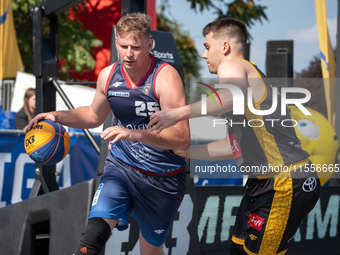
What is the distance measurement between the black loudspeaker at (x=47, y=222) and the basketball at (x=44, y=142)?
0.40 m

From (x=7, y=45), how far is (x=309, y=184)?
9215 mm

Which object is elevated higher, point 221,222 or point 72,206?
point 72,206

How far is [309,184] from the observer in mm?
2619

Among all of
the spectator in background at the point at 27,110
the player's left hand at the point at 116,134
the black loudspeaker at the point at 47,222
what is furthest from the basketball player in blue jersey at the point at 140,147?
the spectator in background at the point at 27,110

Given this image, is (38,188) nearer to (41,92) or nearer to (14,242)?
(14,242)

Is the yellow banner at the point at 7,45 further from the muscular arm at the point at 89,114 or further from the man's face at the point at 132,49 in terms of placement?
the man's face at the point at 132,49

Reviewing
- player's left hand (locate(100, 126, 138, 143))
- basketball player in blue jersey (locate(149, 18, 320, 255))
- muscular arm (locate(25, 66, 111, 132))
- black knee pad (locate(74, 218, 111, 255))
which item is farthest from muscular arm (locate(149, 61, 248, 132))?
muscular arm (locate(25, 66, 111, 132))

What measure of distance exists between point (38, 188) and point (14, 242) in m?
0.73

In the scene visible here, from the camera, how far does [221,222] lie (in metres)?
4.40

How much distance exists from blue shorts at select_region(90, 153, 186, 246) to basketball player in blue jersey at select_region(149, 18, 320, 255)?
0.67 m

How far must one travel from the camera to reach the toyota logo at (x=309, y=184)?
8.52ft

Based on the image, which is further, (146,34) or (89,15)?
(89,15)

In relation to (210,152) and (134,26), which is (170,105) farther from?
(134,26)

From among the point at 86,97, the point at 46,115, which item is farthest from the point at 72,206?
the point at 86,97
